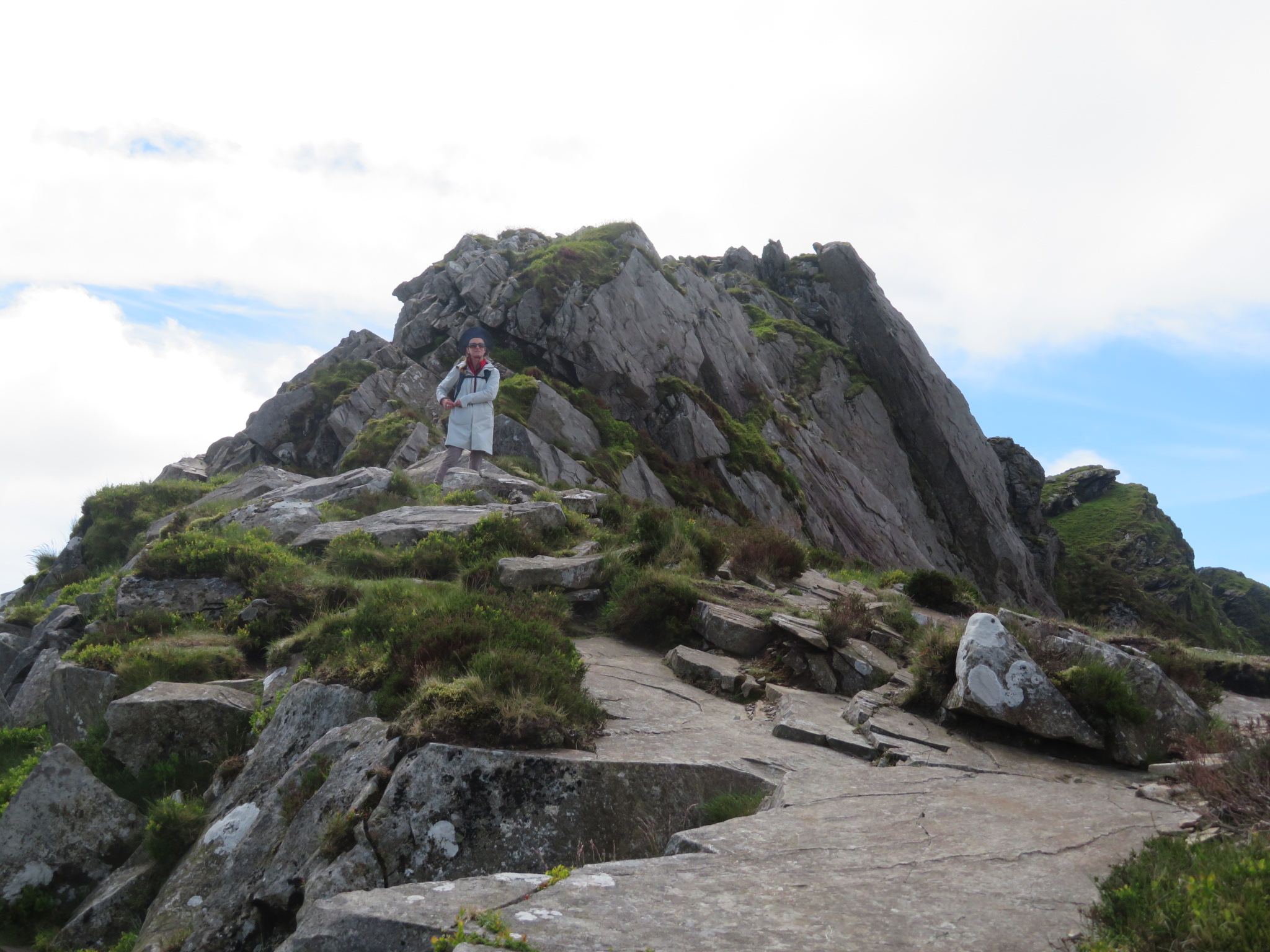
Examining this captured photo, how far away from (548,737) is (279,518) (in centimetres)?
1222

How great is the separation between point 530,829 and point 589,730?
4.25 feet

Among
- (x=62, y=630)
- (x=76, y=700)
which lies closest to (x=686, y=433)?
(x=62, y=630)

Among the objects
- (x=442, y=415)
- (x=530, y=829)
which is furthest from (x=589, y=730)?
(x=442, y=415)

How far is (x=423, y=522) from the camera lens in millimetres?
15461

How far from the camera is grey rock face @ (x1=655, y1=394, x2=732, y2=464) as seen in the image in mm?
35062

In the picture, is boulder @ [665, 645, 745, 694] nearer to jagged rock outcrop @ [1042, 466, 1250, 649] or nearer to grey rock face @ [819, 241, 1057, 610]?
jagged rock outcrop @ [1042, 466, 1250, 649]

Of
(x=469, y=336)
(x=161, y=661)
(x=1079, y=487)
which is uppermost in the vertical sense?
(x=1079, y=487)

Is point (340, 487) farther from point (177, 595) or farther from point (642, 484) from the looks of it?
point (642, 484)

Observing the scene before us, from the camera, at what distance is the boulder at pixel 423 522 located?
14.8 metres

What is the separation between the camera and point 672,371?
39.1 metres

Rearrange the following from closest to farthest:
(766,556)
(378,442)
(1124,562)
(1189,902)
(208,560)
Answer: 1. (1189,902)
2. (208,560)
3. (766,556)
4. (378,442)
5. (1124,562)

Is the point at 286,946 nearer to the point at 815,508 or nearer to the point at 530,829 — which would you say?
the point at 530,829

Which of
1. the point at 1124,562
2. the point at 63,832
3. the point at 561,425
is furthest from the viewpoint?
the point at 1124,562

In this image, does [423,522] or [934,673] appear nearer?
[934,673]
